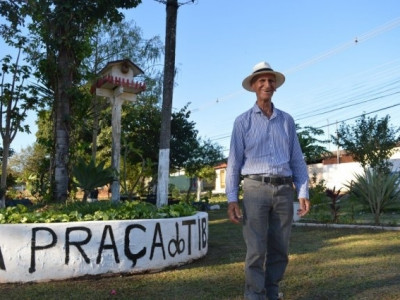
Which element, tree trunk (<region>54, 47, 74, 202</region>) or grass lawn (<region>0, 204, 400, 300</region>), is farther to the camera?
tree trunk (<region>54, 47, 74, 202</region>)

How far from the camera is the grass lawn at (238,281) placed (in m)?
4.26

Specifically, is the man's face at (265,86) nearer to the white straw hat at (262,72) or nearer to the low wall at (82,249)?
the white straw hat at (262,72)

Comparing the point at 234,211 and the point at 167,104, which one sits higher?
the point at 167,104

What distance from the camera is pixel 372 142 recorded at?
2000 cm

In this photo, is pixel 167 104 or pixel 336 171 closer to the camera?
pixel 167 104

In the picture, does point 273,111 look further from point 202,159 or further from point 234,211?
point 202,159

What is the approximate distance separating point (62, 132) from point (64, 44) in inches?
65.4

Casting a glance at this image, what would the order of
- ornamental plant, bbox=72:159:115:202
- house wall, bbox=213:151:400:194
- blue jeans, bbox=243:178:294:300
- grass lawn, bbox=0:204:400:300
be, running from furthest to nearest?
house wall, bbox=213:151:400:194 < ornamental plant, bbox=72:159:115:202 < grass lawn, bbox=0:204:400:300 < blue jeans, bbox=243:178:294:300

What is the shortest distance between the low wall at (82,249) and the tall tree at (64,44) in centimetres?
319

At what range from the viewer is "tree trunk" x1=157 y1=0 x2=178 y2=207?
25.9 feet

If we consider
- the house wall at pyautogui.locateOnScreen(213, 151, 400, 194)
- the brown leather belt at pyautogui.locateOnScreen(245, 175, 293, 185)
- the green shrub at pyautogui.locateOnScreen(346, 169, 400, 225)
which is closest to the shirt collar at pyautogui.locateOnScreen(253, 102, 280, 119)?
the brown leather belt at pyautogui.locateOnScreen(245, 175, 293, 185)

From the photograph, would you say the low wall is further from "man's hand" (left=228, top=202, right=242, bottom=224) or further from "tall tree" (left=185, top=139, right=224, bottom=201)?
"tall tree" (left=185, top=139, right=224, bottom=201)

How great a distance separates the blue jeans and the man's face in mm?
701

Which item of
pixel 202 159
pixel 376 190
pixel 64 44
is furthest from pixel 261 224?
pixel 202 159
